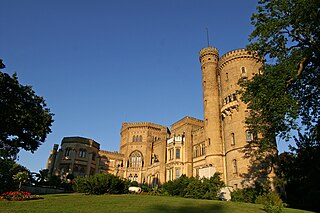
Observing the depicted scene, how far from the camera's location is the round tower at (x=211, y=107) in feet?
124

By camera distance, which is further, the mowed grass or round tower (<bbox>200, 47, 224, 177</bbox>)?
round tower (<bbox>200, 47, 224, 177</bbox>)

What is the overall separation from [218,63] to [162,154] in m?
19.7

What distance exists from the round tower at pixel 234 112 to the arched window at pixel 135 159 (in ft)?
75.8

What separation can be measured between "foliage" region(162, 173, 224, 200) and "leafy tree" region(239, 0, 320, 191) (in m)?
8.30

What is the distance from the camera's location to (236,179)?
33.3m

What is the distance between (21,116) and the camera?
29.5 meters

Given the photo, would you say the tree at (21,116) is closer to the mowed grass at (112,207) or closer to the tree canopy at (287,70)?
the mowed grass at (112,207)

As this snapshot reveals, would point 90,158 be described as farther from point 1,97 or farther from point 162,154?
point 1,97

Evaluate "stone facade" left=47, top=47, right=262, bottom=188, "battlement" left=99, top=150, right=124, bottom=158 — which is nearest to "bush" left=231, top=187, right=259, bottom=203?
"stone facade" left=47, top=47, right=262, bottom=188

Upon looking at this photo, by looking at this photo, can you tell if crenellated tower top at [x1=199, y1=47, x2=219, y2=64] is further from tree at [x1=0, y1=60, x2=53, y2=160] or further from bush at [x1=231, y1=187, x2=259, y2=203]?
tree at [x1=0, y1=60, x2=53, y2=160]

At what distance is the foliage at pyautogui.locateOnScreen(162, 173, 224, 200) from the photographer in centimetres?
2756

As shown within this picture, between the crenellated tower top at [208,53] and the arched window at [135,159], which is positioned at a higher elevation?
the crenellated tower top at [208,53]

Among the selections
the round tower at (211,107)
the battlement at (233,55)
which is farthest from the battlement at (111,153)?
the battlement at (233,55)

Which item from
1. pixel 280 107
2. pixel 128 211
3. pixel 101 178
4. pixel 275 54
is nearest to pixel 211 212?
pixel 128 211
